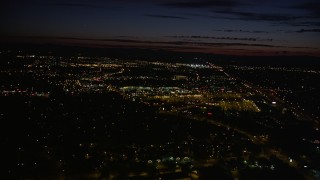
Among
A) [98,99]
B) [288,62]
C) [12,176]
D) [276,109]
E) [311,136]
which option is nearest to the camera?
[12,176]

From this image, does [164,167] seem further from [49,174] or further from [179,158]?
[49,174]

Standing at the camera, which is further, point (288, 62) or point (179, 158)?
point (288, 62)

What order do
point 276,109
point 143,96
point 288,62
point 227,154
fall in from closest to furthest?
point 227,154
point 276,109
point 143,96
point 288,62

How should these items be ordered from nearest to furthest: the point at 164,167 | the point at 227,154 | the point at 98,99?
the point at 164,167 < the point at 227,154 < the point at 98,99

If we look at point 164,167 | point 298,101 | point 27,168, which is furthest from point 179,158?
point 298,101

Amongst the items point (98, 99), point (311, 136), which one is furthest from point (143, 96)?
point (311, 136)

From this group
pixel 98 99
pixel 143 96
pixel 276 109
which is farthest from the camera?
pixel 143 96

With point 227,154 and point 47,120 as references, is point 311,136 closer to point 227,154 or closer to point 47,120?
point 227,154

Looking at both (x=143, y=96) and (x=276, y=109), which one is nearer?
(x=276, y=109)
